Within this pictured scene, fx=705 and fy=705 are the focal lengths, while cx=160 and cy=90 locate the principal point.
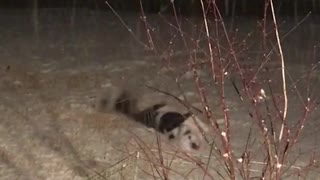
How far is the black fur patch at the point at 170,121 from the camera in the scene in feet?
18.1

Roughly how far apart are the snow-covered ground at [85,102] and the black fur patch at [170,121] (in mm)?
122

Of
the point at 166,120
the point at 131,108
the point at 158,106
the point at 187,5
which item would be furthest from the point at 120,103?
the point at 187,5

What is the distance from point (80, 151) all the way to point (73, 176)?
50 centimetres

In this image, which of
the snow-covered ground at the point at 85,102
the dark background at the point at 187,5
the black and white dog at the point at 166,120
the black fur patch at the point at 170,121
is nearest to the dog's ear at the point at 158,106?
the black and white dog at the point at 166,120

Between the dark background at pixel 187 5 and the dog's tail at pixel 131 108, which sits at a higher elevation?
the dog's tail at pixel 131 108

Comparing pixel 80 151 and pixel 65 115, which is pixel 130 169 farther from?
pixel 65 115

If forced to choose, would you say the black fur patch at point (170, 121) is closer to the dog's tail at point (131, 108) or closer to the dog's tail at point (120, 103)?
the dog's tail at point (131, 108)

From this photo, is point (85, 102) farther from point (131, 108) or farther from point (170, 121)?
point (170, 121)

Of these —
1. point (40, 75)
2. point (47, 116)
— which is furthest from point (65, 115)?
point (40, 75)

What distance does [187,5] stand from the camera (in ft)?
37.8

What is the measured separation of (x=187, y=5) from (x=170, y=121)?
613 centimetres

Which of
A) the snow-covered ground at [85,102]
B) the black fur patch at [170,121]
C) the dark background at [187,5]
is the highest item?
the black fur patch at [170,121]

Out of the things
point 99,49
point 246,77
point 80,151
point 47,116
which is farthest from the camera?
point 99,49

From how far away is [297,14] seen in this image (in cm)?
1092
